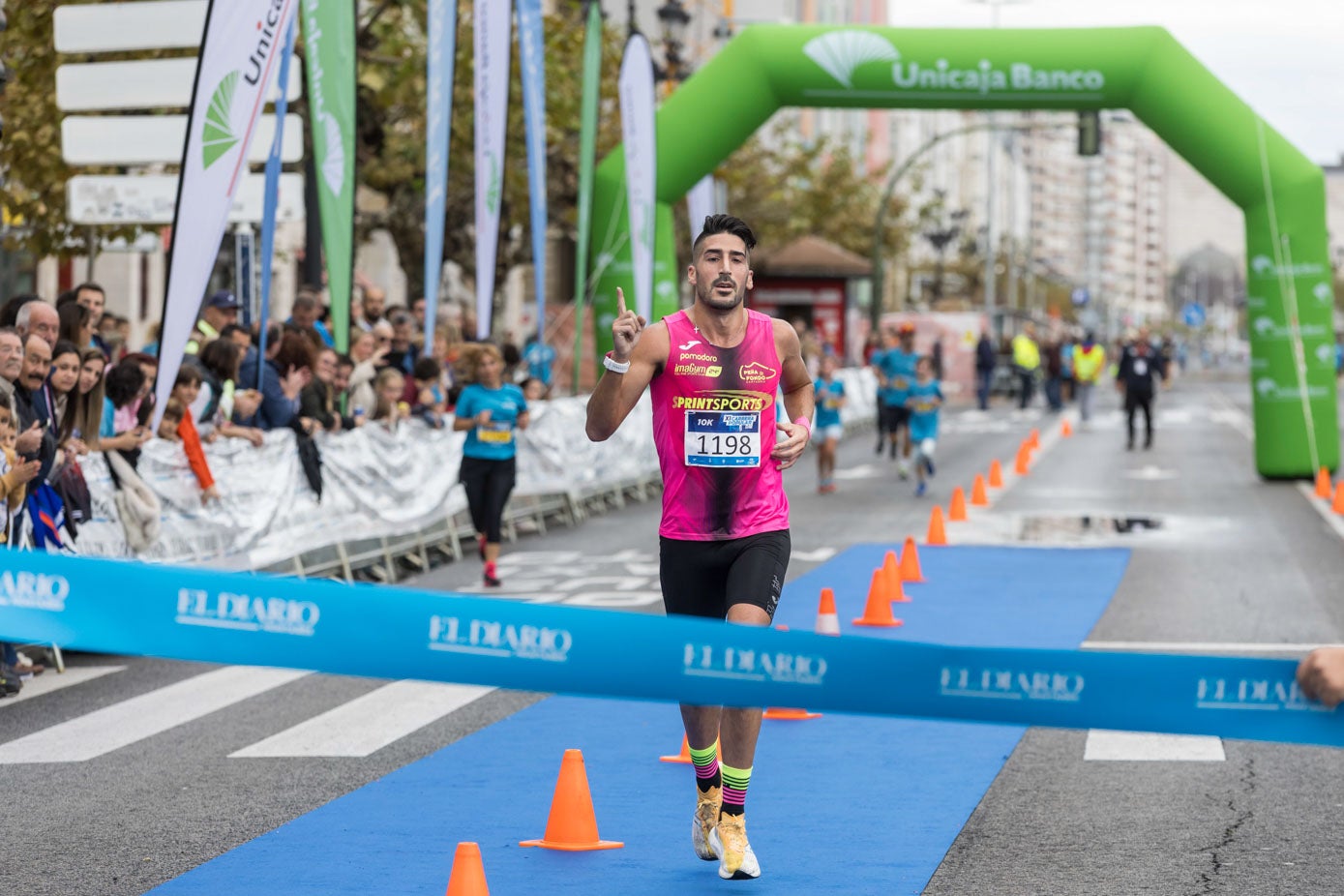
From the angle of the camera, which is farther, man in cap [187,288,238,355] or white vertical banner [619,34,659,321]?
white vertical banner [619,34,659,321]

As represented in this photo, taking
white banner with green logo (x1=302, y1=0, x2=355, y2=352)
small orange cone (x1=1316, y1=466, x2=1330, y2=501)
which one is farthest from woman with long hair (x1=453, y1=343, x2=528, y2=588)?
small orange cone (x1=1316, y1=466, x2=1330, y2=501)

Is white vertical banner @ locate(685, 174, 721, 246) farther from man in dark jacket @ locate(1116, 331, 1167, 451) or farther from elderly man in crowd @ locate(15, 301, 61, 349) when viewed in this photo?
elderly man in crowd @ locate(15, 301, 61, 349)

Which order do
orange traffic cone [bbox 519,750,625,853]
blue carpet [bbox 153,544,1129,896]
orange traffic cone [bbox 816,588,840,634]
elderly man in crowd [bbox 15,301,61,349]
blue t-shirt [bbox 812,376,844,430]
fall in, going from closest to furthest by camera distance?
blue carpet [bbox 153,544,1129,896], orange traffic cone [bbox 519,750,625,853], orange traffic cone [bbox 816,588,840,634], elderly man in crowd [bbox 15,301,61,349], blue t-shirt [bbox 812,376,844,430]

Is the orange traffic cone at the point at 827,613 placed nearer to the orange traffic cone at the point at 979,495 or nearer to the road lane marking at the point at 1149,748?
the road lane marking at the point at 1149,748

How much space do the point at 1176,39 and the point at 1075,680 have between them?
2072 cm

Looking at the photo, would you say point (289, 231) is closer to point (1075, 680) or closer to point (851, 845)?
point (851, 845)

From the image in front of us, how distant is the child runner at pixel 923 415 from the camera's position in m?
22.7

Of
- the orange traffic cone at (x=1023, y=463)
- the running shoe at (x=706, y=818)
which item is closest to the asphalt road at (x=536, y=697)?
the running shoe at (x=706, y=818)

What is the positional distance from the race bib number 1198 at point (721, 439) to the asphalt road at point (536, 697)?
4.64 feet

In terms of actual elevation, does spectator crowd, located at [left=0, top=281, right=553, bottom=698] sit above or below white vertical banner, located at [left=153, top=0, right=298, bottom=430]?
below

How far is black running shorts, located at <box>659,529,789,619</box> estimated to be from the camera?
6.11m

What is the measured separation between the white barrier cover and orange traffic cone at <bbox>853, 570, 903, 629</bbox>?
148 inches

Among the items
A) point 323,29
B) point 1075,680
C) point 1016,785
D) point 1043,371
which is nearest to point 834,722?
point 1016,785

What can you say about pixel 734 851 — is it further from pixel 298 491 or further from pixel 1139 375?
pixel 1139 375
